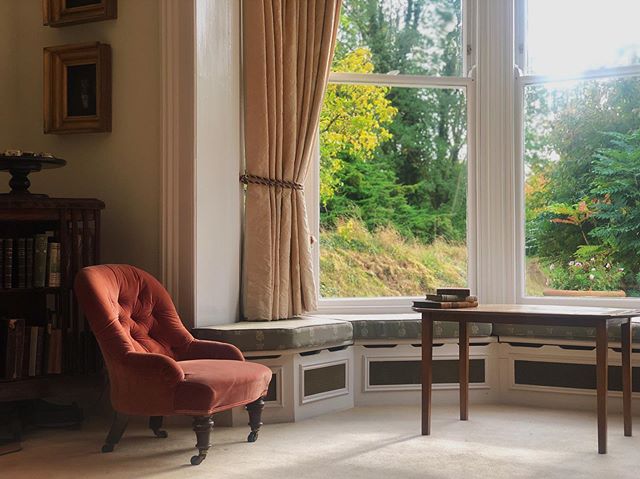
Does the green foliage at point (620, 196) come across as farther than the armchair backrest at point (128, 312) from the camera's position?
Yes

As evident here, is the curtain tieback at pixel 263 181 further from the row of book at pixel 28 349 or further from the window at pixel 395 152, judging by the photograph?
the row of book at pixel 28 349

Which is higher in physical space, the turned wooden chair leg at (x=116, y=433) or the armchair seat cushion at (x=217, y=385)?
the armchair seat cushion at (x=217, y=385)

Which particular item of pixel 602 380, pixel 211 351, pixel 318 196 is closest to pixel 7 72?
pixel 318 196

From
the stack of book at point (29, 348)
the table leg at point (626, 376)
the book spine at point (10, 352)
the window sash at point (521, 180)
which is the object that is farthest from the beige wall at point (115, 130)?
the table leg at point (626, 376)

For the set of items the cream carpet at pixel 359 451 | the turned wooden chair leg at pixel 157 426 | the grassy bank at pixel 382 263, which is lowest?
the cream carpet at pixel 359 451

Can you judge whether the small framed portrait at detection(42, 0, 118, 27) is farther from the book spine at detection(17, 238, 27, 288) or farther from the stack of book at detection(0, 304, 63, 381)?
the stack of book at detection(0, 304, 63, 381)

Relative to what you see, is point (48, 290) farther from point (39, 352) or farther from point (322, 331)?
point (322, 331)

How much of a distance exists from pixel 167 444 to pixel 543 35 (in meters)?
3.22

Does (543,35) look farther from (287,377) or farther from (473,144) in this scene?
(287,377)

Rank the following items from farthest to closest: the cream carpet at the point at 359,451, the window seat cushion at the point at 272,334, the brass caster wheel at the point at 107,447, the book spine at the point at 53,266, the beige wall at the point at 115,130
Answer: the beige wall at the point at 115,130 → the window seat cushion at the point at 272,334 → the book spine at the point at 53,266 → the brass caster wheel at the point at 107,447 → the cream carpet at the point at 359,451

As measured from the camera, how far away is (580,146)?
5207 millimetres

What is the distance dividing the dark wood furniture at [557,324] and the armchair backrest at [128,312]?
1.15 meters

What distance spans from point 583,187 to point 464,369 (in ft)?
4.58

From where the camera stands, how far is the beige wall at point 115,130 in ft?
15.0
